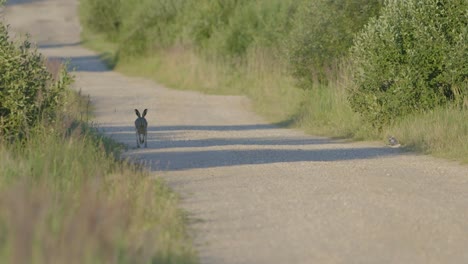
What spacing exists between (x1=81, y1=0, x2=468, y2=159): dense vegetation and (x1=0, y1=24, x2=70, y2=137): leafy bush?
5860mm

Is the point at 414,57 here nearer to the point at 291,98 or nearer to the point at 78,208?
the point at 291,98

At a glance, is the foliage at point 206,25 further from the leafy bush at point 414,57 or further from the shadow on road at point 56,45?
the shadow on road at point 56,45

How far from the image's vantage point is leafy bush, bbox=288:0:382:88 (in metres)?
25.6

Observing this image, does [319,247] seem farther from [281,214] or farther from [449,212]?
[449,212]

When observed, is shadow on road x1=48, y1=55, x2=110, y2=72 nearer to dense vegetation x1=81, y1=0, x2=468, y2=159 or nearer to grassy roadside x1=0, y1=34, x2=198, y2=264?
dense vegetation x1=81, y1=0, x2=468, y2=159

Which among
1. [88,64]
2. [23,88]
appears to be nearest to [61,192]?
[23,88]

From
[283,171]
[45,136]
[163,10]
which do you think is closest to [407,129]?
[283,171]

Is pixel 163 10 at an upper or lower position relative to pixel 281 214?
upper

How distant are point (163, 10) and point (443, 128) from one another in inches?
1109

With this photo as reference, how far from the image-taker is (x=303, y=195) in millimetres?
12656

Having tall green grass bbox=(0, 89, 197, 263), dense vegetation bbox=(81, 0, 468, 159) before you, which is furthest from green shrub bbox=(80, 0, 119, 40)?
tall green grass bbox=(0, 89, 197, 263)

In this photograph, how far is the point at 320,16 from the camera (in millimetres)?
26078

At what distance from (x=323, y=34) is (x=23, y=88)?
12754 mm

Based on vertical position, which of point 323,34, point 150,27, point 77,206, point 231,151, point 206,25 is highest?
point 150,27
